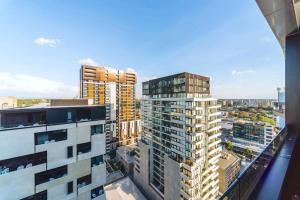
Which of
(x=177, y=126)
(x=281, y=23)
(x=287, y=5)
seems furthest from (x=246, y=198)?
(x=177, y=126)

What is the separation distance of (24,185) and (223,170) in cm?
1415

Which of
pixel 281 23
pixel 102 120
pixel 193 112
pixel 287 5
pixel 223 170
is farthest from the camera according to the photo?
pixel 223 170

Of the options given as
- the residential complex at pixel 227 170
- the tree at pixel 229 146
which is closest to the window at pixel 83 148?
the residential complex at pixel 227 170

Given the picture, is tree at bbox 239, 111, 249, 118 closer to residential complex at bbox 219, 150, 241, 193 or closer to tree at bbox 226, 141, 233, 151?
tree at bbox 226, 141, 233, 151

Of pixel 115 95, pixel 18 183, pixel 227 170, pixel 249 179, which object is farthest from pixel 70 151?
pixel 115 95

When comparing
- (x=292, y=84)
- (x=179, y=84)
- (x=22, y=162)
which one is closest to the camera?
(x=292, y=84)

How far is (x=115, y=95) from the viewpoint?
2411 centimetres

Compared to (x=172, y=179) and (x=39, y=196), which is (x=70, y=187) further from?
(x=172, y=179)

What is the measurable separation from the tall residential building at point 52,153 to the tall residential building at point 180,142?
6.99 metres

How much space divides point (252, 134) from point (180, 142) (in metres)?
16.5

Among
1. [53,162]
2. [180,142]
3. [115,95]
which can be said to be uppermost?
[115,95]

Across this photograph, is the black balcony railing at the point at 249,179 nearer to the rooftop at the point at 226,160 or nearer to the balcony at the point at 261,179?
the balcony at the point at 261,179

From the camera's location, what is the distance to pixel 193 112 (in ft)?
35.1

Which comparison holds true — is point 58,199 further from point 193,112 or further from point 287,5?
point 193,112
